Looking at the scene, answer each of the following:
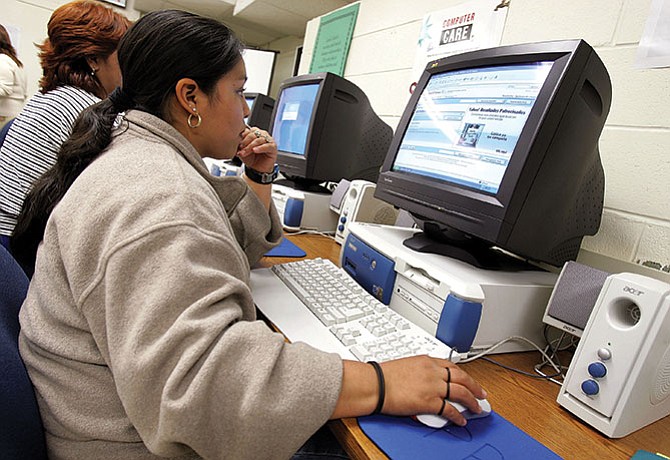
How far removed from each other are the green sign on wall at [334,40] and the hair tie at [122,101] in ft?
5.38

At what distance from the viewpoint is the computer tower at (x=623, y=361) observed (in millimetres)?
581

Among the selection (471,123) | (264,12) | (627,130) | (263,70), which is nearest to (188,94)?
(471,123)

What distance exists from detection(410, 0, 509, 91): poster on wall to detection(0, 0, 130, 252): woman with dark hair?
3.81 feet

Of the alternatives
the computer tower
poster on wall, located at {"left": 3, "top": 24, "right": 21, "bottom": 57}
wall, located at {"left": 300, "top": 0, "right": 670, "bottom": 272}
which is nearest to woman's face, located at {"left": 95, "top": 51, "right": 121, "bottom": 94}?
wall, located at {"left": 300, "top": 0, "right": 670, "bottom": 272}

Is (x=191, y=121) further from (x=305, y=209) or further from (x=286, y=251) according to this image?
(x=305, y=209)

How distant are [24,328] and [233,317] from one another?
0.35 m

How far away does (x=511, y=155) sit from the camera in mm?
751

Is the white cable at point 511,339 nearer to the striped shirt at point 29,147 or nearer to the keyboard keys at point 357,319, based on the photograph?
the keyboard keys at point 357,319

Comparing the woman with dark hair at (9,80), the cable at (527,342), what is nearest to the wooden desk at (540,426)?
the cable at (527,342)

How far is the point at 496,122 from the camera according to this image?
0.81 meters

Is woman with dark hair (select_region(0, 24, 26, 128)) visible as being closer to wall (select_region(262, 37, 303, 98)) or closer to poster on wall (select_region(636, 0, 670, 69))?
wall (select_region(262, 37, 303, 98))

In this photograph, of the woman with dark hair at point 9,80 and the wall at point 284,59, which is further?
the wall at point 284,59

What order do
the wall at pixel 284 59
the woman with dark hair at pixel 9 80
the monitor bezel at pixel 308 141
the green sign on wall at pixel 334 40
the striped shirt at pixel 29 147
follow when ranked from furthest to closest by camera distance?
the wall at pixel 284 59
the woman with dark hair at pixel 9 80
the green sign on wall at pixel 334 40
the monitor bezel at pixel 308 141
the striped shirt at pixel 29 147

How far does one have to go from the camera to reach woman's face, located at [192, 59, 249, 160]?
2.44ft
